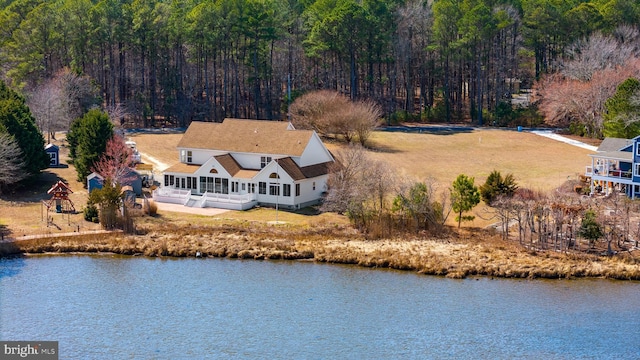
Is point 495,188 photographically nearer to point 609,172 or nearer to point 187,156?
point 609,172

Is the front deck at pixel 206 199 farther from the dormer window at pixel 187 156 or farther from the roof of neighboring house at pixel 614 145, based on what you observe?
the roof of neighboring house at pixel 614 145

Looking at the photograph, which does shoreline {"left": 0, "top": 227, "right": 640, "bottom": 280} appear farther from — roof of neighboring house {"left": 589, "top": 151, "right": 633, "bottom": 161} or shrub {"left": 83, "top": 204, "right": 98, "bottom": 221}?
roof of neighboring house {"left": 589, "top": 151, "right": 633, "bottom": 161}

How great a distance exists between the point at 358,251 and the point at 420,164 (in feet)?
82.1

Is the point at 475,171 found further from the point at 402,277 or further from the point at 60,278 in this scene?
the point at 60,278

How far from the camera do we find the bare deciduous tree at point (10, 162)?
200 ft

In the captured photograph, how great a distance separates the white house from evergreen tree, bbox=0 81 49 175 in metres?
8.60

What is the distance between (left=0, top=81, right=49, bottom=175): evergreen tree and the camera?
63.4 m

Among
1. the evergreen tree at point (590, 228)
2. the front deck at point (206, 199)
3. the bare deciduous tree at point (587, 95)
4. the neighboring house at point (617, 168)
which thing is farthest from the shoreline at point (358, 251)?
the bare deciduous tree at point (587, 95)

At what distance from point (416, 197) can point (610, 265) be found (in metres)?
11.3

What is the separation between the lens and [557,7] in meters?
101

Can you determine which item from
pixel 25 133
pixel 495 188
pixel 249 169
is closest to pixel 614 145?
pixel 495 188

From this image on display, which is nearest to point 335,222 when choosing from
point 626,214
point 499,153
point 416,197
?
point 416,197

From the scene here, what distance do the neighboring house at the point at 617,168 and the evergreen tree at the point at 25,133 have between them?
35664 millimetres

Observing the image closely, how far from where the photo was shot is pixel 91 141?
2542 inches
